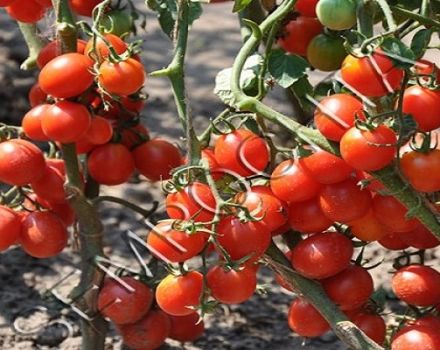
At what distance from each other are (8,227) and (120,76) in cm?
33

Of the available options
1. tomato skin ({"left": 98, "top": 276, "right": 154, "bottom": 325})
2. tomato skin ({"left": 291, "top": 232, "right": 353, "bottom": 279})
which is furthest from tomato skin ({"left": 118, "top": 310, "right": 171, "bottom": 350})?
tomato skin ({"left": 291, "top": 232, "right": 353, "bottom": 279})

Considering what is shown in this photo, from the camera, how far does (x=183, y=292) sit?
112 centimetres

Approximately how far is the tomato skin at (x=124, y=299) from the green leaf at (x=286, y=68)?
417 mm

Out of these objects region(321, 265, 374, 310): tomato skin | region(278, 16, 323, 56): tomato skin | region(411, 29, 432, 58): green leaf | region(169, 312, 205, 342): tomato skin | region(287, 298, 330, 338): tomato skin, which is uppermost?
region(411, 29, 432, 58): green leaf

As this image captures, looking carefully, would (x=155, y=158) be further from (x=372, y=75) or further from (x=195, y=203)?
(x=372, y=75)

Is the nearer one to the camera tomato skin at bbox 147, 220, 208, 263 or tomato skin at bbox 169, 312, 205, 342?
tomato skin at bbox 147, 220, 208, 263

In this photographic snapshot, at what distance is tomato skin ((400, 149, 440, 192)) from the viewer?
3.37 ft

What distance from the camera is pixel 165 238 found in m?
1.08

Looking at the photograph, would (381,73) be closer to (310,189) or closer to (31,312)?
(310,189)

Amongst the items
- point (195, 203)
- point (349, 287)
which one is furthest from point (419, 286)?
point (195, 203)

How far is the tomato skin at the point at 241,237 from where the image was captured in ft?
3.52

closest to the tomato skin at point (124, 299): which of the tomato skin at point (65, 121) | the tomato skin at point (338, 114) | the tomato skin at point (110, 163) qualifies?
the tomato skin at point (110, 163)

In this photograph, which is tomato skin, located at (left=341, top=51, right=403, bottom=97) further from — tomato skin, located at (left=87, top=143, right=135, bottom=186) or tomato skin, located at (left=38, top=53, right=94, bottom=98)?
tomato skin, located at (left=87, top=143, right=135, bottom=186)

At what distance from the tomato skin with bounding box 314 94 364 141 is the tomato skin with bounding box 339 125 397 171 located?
2 centimetres
